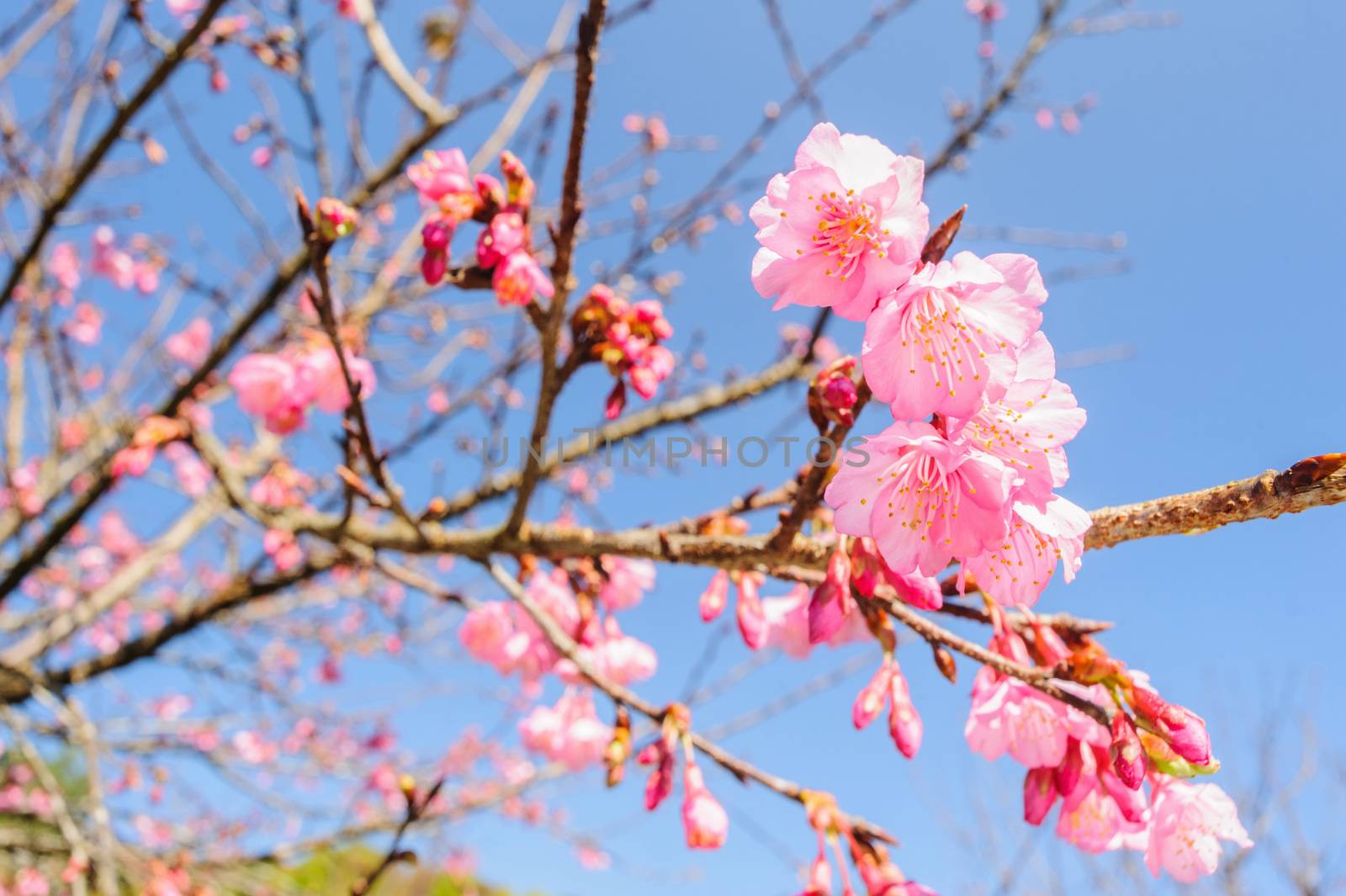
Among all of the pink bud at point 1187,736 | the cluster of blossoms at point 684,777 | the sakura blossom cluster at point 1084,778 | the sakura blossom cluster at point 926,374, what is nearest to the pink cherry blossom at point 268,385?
the cluster of blossoms at point 684,777

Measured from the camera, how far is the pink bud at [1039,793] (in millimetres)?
1306

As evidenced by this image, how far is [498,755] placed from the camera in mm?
8367

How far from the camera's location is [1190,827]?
4.31 feet

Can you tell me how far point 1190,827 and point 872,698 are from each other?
563 mm

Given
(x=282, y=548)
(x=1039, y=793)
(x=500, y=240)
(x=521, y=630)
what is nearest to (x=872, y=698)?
(x=1039, y=793)

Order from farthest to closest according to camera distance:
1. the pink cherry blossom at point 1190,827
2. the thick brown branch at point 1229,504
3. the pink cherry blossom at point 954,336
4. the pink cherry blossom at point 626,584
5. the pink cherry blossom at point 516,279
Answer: the pink cherry blossom at point 626,584 < the pink cherry blossom at point 516,279 < the pink cherry blossom at point 1190,827 < the pink cherry blossom at point 954,336 < the thick brown branch at point 1229,504

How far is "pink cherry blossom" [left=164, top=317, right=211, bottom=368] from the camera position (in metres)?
5.75

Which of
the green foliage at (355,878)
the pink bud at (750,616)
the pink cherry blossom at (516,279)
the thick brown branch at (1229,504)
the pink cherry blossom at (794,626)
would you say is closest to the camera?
the thick brown branch at (1229,504)

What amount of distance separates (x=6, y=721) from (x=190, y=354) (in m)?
3.61

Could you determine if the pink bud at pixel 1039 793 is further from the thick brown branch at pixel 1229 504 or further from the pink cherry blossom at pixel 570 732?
the pink cherry blossom at pixel 570 732

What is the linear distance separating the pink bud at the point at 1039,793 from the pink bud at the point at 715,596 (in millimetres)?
667

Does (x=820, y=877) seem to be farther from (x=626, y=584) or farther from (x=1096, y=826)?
(x=626, y=584)

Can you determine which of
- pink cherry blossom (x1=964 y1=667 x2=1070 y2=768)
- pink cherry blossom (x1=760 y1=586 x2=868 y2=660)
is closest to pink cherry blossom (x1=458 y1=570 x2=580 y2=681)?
pink cherry blossom (x1=760 y1=586 x2=868 y2=660)

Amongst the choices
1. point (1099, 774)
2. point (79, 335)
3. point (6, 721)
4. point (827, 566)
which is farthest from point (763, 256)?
point (79, 335)
